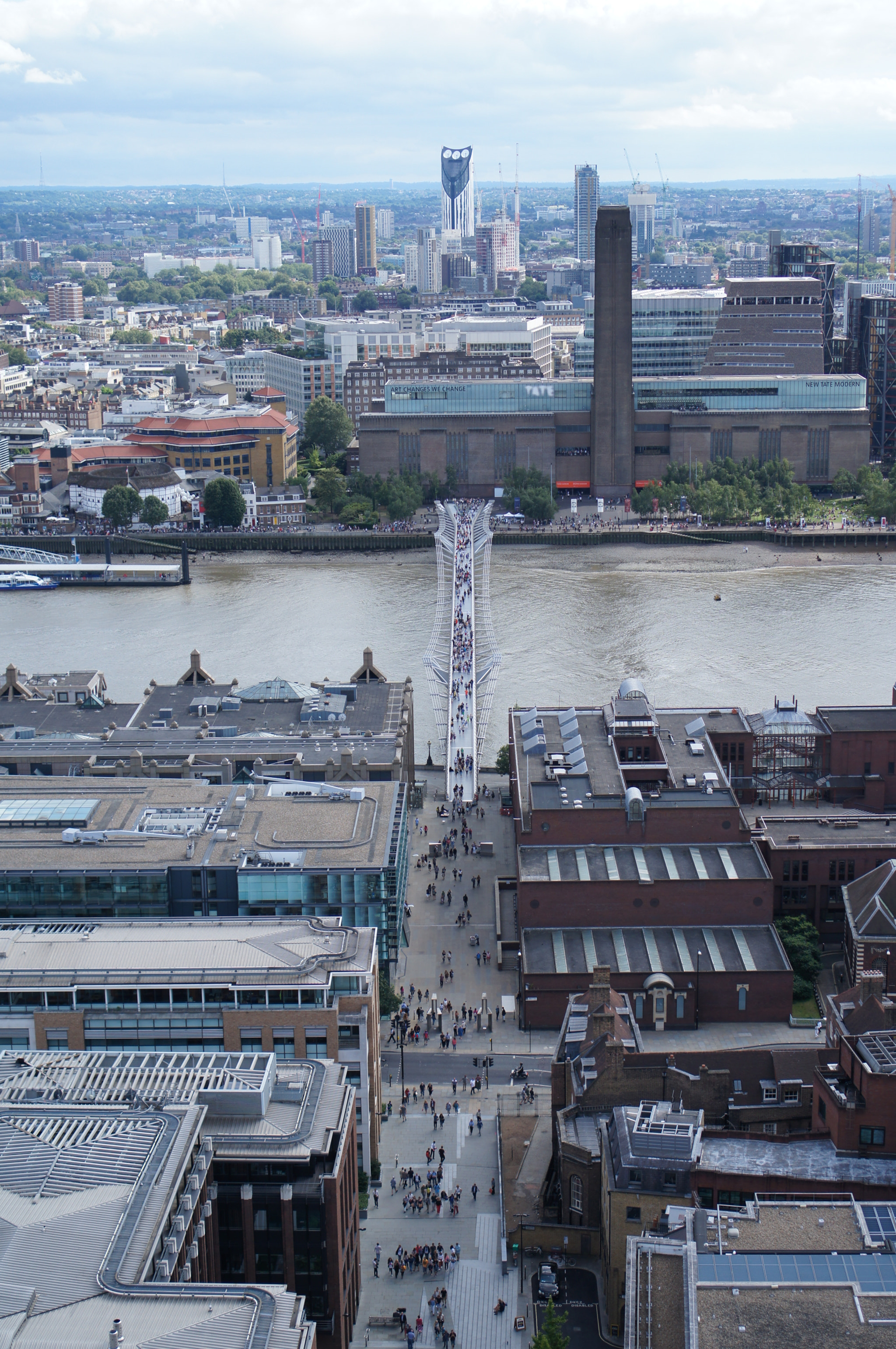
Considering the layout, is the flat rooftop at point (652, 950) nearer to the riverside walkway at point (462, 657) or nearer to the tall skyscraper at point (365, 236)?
the riverside walkway at point (462, 657)

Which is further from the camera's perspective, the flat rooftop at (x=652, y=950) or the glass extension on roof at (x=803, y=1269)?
the flat rooftop at (x=652, y=950)

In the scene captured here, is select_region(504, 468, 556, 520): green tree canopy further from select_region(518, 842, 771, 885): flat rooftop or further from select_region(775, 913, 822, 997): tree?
select_region(775, 913, 822, 997): tree

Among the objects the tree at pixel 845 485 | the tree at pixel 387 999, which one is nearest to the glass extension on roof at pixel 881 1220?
the tree at pixel 387 999

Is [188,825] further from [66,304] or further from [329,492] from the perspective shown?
[66,304]

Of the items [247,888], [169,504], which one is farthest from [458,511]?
[247,888]

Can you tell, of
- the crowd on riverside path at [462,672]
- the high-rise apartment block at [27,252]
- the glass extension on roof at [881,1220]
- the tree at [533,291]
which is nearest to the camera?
the glass extension on roof at [881,1220]

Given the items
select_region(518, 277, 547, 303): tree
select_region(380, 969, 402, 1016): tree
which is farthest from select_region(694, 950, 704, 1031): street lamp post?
select_region(518, 277, 547, 303): tree

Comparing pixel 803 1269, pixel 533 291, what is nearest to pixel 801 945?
pixel 803 1269

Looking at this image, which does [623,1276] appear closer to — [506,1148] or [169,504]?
[506,1148]
